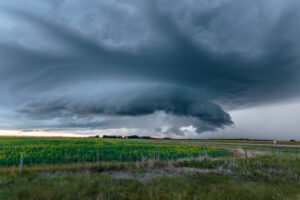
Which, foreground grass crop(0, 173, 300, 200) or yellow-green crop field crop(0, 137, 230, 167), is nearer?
foreground grass crop(0, 173, 300, 200)

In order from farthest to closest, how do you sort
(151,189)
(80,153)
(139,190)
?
(80,153) < (151,189) < (139,190)

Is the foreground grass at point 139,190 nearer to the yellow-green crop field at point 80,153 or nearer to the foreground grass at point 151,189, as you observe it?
the foreground grass at point 151,189

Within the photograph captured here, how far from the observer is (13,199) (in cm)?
800

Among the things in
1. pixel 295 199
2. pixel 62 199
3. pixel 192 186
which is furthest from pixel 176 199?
pixel 295 199

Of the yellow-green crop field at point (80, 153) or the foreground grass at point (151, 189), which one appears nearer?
the foreground grass at point (151, 189)

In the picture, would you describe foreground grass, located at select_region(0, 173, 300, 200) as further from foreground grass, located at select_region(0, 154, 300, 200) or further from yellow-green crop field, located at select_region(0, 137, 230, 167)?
yellow-green crop field, located at select_region(0, 137, 230, 167)

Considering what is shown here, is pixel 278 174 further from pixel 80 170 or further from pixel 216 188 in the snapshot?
pixel 80 170

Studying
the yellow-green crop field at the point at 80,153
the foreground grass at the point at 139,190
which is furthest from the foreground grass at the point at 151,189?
the yellow-green crop field at the point at 80,153

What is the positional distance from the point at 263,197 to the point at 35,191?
1190cm

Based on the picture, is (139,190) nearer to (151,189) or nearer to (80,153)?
(151,189)

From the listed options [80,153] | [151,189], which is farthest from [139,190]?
[80,153]

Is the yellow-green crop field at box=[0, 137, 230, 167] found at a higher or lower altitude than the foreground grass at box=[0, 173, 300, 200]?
lower

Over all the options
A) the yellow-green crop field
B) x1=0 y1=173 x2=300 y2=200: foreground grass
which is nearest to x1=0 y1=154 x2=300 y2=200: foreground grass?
x1=0 y1=173 x2=300 y2=200: foreground grass

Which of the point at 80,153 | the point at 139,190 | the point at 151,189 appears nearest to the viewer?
the point at 139,190
